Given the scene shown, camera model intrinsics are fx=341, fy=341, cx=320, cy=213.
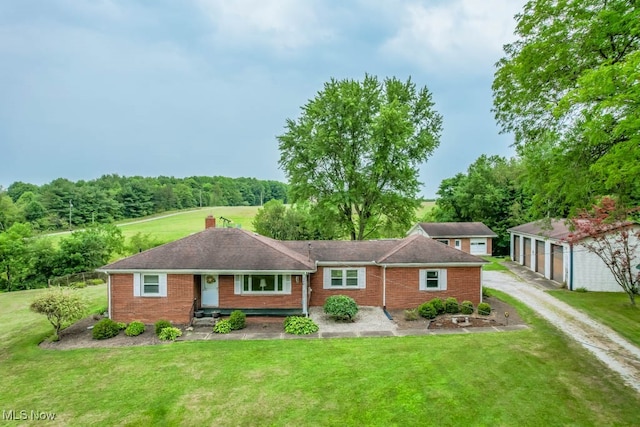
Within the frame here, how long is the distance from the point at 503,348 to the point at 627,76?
29.8 ft

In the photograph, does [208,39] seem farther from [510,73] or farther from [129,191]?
[129,191]

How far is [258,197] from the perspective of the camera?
4306 inches

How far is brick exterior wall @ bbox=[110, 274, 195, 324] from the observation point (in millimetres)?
15656

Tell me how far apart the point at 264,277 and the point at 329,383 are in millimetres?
7602

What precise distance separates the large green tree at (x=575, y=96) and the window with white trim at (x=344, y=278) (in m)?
9.12

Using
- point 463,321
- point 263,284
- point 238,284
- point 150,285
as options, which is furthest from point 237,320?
point 463,321

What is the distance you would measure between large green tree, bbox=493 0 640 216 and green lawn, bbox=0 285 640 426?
18.6 feet

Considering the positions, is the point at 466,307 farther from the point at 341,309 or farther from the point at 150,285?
the point at 150,285

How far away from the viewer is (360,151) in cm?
2906

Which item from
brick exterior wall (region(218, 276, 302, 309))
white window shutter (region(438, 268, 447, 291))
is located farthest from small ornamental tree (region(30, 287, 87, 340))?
white window shutter (region(438, 268, 447, 291))

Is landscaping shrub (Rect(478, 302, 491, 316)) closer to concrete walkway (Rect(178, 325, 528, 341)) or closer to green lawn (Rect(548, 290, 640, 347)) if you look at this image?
concrete walkway (Rect(178, 325, 528, 341))

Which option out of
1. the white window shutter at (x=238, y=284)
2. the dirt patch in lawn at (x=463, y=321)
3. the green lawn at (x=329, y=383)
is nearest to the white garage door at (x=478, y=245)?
the dirt patch in lawn at (x=463, y=321)

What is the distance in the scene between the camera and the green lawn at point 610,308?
44.8 ft

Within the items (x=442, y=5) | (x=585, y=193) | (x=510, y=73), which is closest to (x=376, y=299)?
(x=585, y=193)
